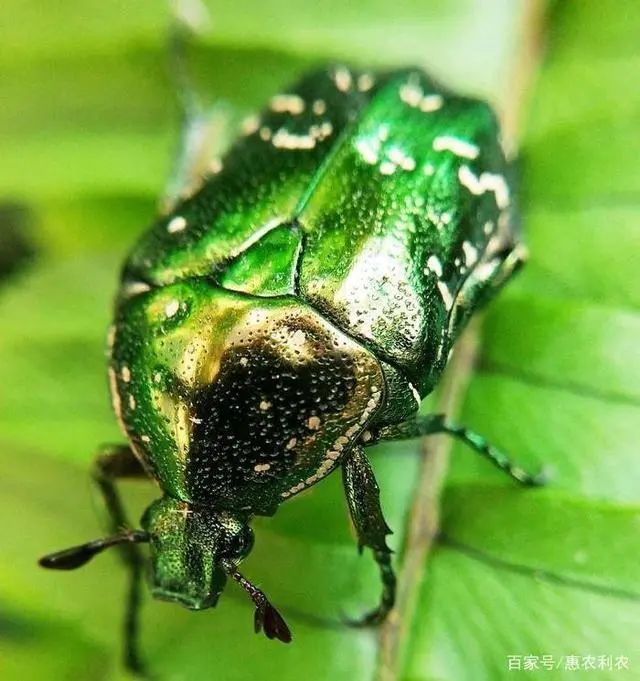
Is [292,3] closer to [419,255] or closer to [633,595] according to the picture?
[419,255]

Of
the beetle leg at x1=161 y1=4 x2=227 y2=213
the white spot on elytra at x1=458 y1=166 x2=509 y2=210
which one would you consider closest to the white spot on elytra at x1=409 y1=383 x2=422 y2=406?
the white spot on elytra at x1=458 y1=166 x2=509 y2=210

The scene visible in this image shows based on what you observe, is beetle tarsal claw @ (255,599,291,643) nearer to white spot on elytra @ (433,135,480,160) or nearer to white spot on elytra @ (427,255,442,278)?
white spot on elytra @ (427,255,442,278)

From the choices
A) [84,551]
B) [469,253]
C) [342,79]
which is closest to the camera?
[84,551]

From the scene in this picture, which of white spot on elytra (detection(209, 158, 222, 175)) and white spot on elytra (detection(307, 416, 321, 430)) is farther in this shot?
white spot on elytra (detection(209, 158, 222, 175))

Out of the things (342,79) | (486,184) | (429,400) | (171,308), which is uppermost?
(342,79)

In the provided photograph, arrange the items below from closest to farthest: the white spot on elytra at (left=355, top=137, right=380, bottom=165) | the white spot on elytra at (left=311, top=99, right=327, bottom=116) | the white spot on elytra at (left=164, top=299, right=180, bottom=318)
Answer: the white spot on elytra at (left=164, top=299, right=180, bottom=318) < the white spot on elytra at (left=355, top=137, right=380, bottom=165) < the white spot on elytra at (left=311, top=99, right=327, bottom=116)

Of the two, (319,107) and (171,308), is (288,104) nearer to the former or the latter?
(319,107)

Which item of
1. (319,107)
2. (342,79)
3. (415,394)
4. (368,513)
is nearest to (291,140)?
(319,107)
